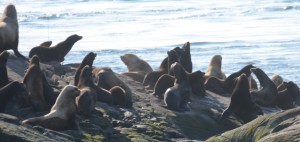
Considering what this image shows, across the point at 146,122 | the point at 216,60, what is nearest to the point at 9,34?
the point at 146,122

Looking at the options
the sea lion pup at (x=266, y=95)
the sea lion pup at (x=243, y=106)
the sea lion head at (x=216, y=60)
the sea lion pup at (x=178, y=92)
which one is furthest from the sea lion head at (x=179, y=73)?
the sea lion head at (x=216, y=60)

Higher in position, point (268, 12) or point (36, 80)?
point (36, 80)

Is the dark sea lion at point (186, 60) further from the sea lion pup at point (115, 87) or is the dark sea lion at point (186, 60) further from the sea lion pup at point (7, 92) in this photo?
the sea lion pup at point (7, 92)

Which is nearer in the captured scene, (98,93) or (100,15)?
(98,93)

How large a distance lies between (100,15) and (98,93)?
33897 mm

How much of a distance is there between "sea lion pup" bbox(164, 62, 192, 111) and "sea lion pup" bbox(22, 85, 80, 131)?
10.6ft

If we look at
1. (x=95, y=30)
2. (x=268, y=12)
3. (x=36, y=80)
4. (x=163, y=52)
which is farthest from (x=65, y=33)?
(x=36, y=80)

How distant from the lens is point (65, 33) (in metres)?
36.1

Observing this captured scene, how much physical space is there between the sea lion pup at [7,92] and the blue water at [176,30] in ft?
43.2

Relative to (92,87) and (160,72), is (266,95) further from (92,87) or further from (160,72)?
(92,87)

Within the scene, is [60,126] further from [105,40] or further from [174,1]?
[174,1]

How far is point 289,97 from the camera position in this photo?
17.0 meters

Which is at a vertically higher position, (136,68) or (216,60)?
(216,60)

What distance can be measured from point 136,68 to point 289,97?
3963 mm
